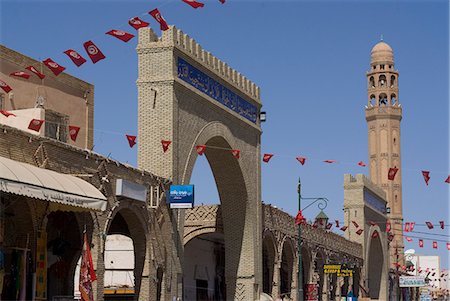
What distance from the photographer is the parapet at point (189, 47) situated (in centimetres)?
2797

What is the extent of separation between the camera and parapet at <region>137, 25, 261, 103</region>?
91.8 feet

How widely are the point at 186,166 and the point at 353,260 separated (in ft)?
103

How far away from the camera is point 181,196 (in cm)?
2673

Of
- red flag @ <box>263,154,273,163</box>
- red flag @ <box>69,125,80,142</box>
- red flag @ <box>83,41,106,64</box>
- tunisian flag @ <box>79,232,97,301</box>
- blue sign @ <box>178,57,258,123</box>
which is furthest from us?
red flag @ <box>263,154,273,163</box>

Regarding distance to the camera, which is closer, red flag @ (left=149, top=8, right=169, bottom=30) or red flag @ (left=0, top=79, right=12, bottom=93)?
red flag @ (left=149, top=8, right=169, bottom=30)

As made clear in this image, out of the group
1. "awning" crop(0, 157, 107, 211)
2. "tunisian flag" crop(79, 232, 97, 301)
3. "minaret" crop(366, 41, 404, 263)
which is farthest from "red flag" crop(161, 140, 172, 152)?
"minaret" crop(366, 41, 404, 263)

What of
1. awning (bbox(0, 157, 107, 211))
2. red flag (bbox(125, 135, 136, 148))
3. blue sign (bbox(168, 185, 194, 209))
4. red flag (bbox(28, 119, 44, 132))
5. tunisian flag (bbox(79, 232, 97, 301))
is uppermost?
red flag (bbox(28, 119, 44, 132))

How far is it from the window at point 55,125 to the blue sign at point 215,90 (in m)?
4.33

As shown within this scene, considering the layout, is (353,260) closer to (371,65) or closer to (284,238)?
(284,238)

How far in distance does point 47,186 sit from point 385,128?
251 feet

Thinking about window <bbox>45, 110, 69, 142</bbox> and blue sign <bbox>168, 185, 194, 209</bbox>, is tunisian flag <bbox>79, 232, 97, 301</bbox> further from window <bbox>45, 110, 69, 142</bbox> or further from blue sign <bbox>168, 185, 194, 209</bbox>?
window <bbox>45, 110, 69, 142</bbox>

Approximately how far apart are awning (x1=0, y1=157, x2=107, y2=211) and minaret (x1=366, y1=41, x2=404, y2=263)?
73512 millimetres

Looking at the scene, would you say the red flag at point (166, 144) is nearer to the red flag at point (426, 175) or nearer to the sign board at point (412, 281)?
the red flag at point (426, 175)

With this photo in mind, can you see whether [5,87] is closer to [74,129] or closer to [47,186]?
[74,129]
